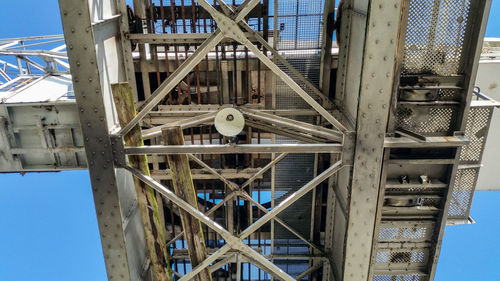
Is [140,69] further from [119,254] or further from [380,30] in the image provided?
[380,30]

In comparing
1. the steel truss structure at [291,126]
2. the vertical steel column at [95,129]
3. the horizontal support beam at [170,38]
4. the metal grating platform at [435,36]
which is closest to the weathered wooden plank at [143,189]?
→ the steel truss structure at [291,126]

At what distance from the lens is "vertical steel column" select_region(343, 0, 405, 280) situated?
16.7 feet

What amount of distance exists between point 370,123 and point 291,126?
151 cm

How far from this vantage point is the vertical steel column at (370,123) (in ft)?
16.7

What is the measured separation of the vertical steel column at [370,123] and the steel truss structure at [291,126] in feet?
0.06

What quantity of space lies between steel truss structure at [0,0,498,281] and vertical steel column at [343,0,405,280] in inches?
0.7

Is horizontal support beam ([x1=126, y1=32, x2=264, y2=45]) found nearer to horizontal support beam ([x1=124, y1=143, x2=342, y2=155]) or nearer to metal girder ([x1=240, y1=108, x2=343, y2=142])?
metal girder ([x1=240, y1=108, x2=343, y2=142])

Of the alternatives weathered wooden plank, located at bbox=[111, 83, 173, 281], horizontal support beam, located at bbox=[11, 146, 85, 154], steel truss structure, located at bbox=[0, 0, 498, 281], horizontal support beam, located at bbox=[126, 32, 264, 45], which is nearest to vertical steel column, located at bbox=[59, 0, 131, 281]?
steel truss structure, located at bbox=[0, 0, 498, 281]

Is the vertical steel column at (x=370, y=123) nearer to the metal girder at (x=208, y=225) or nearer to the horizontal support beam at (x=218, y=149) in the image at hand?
the horizontal support beam at (x=218, y=149)

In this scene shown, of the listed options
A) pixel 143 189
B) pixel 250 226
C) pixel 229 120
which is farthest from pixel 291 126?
pixel 143 189

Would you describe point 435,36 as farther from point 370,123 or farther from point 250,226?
point 250,226

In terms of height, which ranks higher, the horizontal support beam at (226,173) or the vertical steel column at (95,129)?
the vertical steel column at (95,129)

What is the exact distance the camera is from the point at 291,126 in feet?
21.9

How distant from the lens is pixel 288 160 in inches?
369
